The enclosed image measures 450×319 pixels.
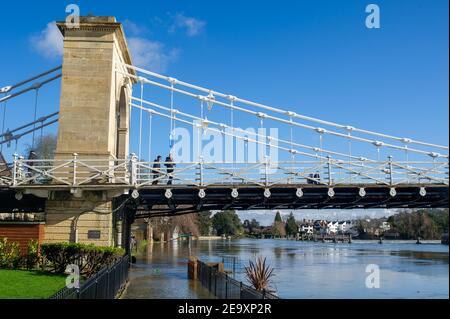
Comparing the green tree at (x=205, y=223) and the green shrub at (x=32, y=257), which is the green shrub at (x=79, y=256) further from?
the green tree at (x=205, y=223)

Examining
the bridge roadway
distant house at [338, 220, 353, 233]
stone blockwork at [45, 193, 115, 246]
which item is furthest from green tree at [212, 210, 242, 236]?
stone blockwork at [45, 193, 115, 246]

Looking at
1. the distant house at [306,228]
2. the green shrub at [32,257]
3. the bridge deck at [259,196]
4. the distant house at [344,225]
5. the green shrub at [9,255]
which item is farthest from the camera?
the distant house at [306,228]

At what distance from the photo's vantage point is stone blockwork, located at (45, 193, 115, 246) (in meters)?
23.5

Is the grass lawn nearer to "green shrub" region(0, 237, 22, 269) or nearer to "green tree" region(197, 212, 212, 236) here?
"green shrub" region(0, 237, 22, 269)

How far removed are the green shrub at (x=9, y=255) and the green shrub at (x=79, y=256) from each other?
5.86ft

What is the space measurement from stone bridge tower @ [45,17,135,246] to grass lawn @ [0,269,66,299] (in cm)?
401

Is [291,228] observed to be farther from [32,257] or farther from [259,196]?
[32,257]

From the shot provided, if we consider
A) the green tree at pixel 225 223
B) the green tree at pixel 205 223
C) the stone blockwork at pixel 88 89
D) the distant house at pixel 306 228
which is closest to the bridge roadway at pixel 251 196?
the stone blockwork at pixel 88 89

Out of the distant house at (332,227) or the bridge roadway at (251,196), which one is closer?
the bridge roadway at (251,196)

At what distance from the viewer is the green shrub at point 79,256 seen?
20562mm
